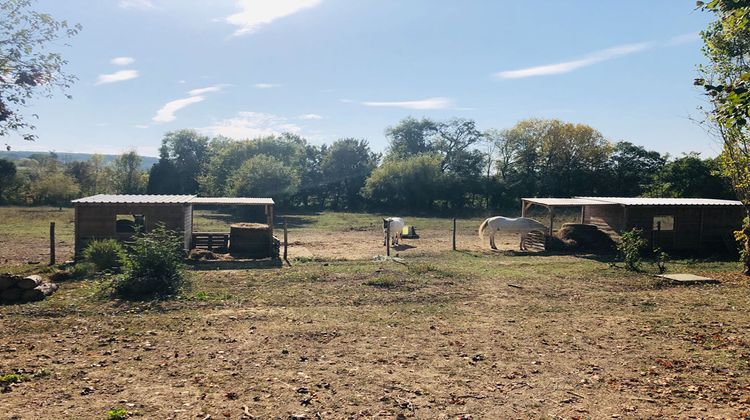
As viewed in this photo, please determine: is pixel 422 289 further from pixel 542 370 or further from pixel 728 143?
pixel 728 143

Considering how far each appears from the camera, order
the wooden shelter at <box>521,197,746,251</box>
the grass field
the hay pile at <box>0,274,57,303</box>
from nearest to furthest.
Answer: the grass field, the hay pile at <box>0,274,57,303</box>, the wooden shelter at <box>521,197,746,251</box>

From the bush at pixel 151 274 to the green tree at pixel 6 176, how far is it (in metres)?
49.0

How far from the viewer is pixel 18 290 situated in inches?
410

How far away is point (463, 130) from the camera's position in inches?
2830

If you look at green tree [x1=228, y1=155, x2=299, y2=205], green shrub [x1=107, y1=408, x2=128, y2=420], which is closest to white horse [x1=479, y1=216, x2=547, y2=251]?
green shrub [x1=107, y1=408, x2=128, y2=420]

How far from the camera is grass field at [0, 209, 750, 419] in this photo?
5.49 metres

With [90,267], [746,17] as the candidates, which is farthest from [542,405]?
[90,267]

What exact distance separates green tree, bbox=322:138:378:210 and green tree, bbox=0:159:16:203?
32.0 meters

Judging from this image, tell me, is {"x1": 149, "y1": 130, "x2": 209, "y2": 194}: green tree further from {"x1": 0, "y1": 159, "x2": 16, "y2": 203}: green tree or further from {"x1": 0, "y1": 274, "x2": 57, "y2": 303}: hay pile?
{"x1": 0, "y1": 274, "x2": 57, "y2": 303}: hay pile

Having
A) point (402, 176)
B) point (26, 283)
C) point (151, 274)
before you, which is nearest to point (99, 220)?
point (26, 283)

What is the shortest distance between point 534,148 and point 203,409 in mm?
52125

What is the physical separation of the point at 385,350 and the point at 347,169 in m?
53.0

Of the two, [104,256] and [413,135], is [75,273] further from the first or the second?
[413,135]

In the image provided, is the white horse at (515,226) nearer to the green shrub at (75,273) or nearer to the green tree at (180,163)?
the green shrub at (75,273)
